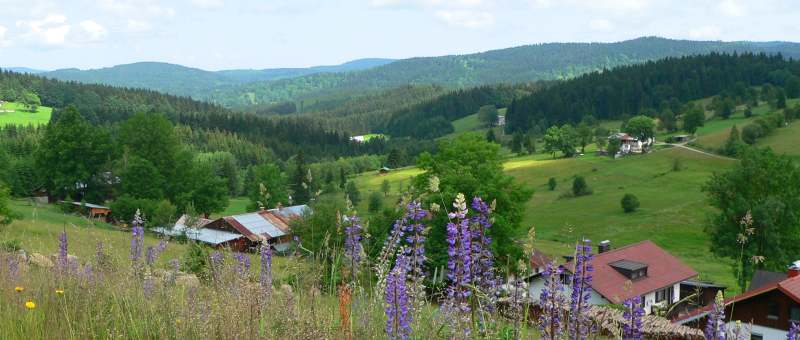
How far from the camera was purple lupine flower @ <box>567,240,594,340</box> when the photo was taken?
13.6 ft

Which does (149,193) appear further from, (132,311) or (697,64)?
(697,64)

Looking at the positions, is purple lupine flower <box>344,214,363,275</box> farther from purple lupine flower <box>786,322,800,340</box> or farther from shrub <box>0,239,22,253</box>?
shrub <box>0,239,22,253</box>

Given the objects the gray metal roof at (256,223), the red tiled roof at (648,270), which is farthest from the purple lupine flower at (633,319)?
the gray metal roof at (256,223)

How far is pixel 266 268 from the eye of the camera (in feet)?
17.1

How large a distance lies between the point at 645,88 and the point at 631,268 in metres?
160

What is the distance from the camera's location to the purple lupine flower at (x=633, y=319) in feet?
13.4

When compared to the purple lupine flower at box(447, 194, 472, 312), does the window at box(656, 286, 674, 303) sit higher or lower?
lower

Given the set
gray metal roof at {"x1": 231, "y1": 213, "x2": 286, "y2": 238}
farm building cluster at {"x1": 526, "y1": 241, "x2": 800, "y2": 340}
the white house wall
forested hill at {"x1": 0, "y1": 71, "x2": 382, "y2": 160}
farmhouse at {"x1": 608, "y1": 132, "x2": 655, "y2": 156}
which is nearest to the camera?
farm building cluster at {"x1": 526, "y1": 241, "x2": 800, "y2": 340}

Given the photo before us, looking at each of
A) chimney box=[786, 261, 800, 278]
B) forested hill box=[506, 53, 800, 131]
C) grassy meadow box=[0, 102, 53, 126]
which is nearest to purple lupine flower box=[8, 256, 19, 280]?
chimney box=[786, 261, 800, 278]

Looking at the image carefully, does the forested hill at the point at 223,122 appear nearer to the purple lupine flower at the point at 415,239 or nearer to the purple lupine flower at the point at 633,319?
the purple lupine flower at the point at 415,239

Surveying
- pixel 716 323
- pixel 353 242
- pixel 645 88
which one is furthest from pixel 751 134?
pixel 353 242

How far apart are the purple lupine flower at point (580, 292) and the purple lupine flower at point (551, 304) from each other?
84mm

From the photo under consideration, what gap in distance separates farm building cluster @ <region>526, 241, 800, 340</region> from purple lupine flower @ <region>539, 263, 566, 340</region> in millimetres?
19508

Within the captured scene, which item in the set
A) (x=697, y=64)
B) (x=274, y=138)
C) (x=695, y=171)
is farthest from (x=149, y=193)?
(x=697, y=64)
